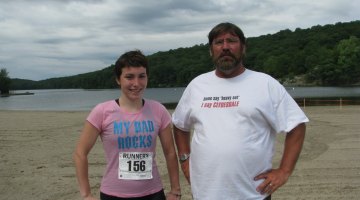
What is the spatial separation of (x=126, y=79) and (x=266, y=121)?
105 cm

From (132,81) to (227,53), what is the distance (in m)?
0.72

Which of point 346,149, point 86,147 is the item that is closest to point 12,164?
point 86,147

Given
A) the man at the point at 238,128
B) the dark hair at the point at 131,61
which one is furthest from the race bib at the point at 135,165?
the dark hair at the point at 131,61

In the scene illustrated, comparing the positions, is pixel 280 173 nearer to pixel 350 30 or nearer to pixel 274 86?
pixel 274 86

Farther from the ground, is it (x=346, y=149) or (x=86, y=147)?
(x=86, y=147)

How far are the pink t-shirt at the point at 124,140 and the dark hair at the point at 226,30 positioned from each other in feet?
2.49

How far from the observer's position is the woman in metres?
3.05

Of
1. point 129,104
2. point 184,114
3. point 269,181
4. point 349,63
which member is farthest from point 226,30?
point 349,63

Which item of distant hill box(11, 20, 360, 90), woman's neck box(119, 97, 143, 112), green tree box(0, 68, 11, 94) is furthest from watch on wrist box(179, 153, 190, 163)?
green tree box(0, 68, 11, 94)

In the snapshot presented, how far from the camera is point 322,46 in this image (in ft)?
438

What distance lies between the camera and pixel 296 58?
440ft

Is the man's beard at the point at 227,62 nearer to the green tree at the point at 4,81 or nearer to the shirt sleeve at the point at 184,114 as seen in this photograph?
the shirt sleeve at the point at 184,114

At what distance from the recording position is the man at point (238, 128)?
2.93 metres

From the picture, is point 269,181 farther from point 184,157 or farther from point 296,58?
point 296,58
